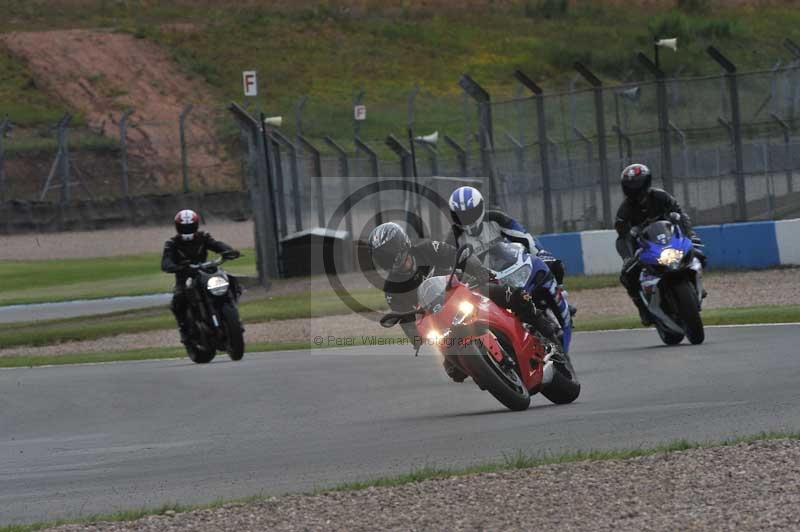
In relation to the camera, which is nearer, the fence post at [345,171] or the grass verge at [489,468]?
the grass verge at [489,468]

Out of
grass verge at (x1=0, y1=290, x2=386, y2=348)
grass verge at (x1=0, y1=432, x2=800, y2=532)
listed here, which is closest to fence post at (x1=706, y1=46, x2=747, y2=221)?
grass verge at (x1=0, y1=290, x2=386, y2=348)

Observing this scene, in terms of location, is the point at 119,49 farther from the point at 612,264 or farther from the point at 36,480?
the point at 36,480

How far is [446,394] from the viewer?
39.2ft

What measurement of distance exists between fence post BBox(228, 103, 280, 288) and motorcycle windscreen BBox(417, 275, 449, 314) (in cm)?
1872

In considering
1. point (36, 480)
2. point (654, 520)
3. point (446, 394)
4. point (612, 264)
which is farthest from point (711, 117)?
point (654, 520)

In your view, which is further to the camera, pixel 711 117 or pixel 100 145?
pixel 100 145

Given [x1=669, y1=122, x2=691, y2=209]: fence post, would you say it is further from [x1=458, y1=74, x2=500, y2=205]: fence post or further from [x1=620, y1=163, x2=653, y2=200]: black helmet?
[x1=620, y1=163, x2=653, y2=200]: black helmet

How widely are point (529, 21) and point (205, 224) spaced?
41444mm

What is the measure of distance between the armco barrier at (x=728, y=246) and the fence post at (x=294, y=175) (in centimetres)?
836

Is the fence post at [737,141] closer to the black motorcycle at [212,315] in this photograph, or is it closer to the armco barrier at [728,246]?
the armco barrier at [728,246]

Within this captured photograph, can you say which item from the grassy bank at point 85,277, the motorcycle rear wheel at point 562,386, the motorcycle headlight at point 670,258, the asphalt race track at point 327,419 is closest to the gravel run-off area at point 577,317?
the asphalt race track at point 327,419

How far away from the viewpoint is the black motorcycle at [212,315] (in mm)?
16328

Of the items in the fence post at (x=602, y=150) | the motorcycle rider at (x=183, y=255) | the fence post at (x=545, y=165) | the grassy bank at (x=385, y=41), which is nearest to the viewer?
the motorcycle rider at (x=183, y=255)

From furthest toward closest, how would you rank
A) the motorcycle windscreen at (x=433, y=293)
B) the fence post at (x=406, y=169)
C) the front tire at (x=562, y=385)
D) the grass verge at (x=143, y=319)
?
the fence post at (x=406, y=169) → the grass verge at (x=143, y=319) → the front tire at (x=562, y=385) → the motorcycle windscreen at (x=433, y=293)
